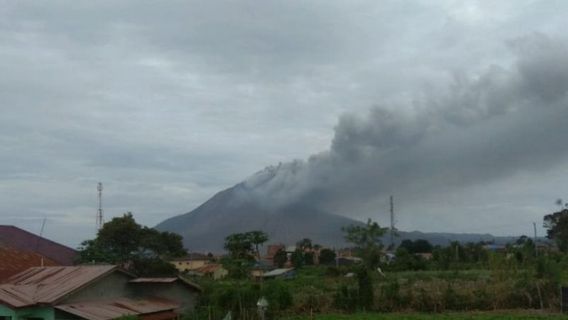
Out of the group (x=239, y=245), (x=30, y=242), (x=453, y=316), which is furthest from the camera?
(x=239, y=245)

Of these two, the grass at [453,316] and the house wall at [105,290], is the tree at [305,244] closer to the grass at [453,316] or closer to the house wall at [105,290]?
the grass at [453,316]

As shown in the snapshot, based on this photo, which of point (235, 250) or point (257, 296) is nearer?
point (257, 296)

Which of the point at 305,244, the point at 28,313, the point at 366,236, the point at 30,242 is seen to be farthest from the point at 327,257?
the point at 28,313

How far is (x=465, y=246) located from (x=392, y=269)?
11.1 metres

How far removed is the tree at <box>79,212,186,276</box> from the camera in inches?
1636

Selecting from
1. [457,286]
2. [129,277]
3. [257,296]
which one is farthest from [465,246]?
[129,277]

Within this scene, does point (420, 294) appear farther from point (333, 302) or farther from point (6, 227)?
point (6, 227)

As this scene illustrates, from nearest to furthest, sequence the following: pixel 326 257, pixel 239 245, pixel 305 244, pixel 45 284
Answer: pixel 45 284, pixel 239 245, pixel 326 257, pixel 305 244

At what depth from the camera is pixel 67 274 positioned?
21734mm

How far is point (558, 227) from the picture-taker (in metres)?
70.0

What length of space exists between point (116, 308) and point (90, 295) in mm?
1009

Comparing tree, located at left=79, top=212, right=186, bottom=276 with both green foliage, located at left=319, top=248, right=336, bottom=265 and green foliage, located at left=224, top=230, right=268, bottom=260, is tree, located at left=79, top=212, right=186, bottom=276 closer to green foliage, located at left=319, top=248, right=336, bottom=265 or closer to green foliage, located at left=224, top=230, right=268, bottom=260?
green foliage, located at left=224, top=230, right=268, bottom=260

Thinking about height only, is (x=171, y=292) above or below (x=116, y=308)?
above

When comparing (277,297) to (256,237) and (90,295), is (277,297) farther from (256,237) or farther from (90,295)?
(256,237)
